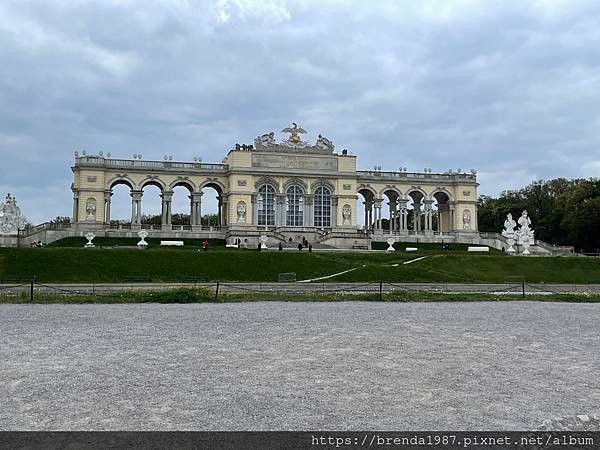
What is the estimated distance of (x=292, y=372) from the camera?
37.0 ft

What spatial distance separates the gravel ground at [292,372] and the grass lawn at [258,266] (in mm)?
21861

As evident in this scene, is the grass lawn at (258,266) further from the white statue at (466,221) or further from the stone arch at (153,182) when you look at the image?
the stone arch at (153,182)

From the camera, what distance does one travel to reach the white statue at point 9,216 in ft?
185

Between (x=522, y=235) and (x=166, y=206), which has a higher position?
(x=166, y=206)

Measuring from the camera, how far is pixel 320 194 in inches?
3152

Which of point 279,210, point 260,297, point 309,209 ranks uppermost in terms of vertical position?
point 309,209

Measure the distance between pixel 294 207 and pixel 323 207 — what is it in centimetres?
390

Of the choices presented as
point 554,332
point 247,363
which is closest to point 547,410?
point 247,363

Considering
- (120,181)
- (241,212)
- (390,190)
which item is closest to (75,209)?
(120,181)

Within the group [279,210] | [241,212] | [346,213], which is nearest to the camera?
[241,212]

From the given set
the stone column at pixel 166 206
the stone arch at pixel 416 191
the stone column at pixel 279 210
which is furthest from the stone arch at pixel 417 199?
the stone column at pixel 166 206

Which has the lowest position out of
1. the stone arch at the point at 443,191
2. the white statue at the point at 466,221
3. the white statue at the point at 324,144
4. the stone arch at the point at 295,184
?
the white statue at the point at 466,221

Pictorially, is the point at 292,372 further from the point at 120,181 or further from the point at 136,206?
the point at 120,181

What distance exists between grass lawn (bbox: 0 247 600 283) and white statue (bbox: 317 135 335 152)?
30.4 m
